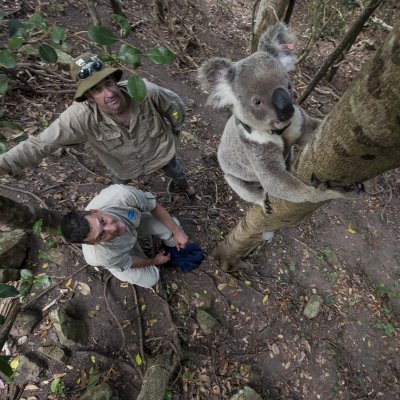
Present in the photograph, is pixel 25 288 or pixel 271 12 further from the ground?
pixel 271 12

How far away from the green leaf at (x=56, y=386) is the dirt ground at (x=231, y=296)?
47 mm

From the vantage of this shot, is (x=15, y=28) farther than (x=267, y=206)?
No

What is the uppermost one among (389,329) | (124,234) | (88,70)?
(88,70)

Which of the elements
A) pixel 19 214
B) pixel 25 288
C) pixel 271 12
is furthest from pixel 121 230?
pixel 271 12

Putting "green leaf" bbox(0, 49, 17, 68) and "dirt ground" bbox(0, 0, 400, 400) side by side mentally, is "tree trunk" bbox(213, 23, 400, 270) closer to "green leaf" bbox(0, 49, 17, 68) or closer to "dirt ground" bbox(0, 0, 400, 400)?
"green leaf" bbox(0, 49, 17, 68)

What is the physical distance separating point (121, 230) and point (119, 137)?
3.14ft

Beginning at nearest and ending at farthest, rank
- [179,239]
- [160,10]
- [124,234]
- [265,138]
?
[265,138] < [124,234] < [179,239] < [160,10]

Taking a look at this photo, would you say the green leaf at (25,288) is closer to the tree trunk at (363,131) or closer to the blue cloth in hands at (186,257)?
the tree trunk at (363,131)

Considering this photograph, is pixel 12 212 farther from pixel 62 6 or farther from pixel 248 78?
pixel 62 6

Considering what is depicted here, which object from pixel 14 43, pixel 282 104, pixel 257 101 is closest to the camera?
pixel 14 43

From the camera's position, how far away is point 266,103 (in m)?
1.84

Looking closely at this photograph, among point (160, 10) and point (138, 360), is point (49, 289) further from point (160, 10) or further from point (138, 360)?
point (160, 10)

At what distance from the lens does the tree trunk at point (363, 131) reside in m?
0.72

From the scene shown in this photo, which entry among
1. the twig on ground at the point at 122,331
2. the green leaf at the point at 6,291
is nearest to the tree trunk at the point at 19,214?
the green leaf at the point at 6,291
